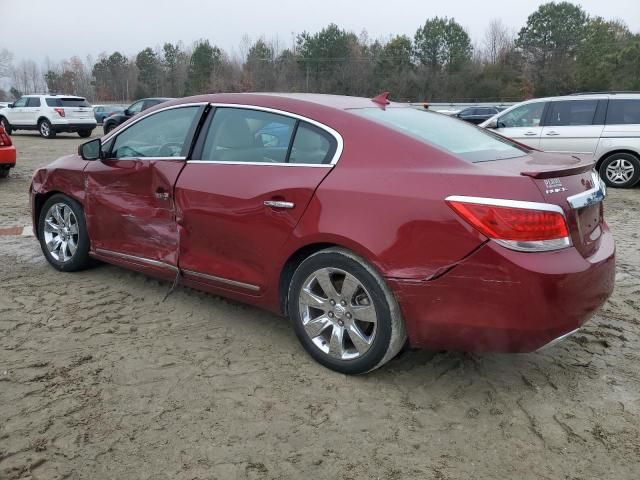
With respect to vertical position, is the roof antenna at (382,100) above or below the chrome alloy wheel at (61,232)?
above

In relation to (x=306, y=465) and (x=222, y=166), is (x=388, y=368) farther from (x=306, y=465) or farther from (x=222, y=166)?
(x=222, y=166)

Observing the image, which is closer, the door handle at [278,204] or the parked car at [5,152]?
the door handle at [278,204]

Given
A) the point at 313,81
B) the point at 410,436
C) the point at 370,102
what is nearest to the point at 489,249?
the point at 410,436

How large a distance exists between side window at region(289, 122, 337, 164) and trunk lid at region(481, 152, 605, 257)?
0.84 m

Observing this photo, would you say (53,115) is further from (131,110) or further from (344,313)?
(344,313)

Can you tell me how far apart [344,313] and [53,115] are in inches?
830

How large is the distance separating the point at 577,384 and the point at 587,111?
859 centimetres

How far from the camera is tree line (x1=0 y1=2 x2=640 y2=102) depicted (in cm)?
5884

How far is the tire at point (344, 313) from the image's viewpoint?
2941 mm

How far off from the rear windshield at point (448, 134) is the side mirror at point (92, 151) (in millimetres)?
2200

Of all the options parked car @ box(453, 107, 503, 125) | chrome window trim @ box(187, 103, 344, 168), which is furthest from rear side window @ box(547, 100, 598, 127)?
parked car @ box(453, 107, 503, 125)

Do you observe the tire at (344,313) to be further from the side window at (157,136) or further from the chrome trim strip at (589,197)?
the side window at (157,136)

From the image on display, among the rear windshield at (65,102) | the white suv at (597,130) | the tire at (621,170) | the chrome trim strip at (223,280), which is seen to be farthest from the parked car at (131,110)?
the chrome trim strip at (223,280)

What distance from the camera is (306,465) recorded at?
97.1 inches
